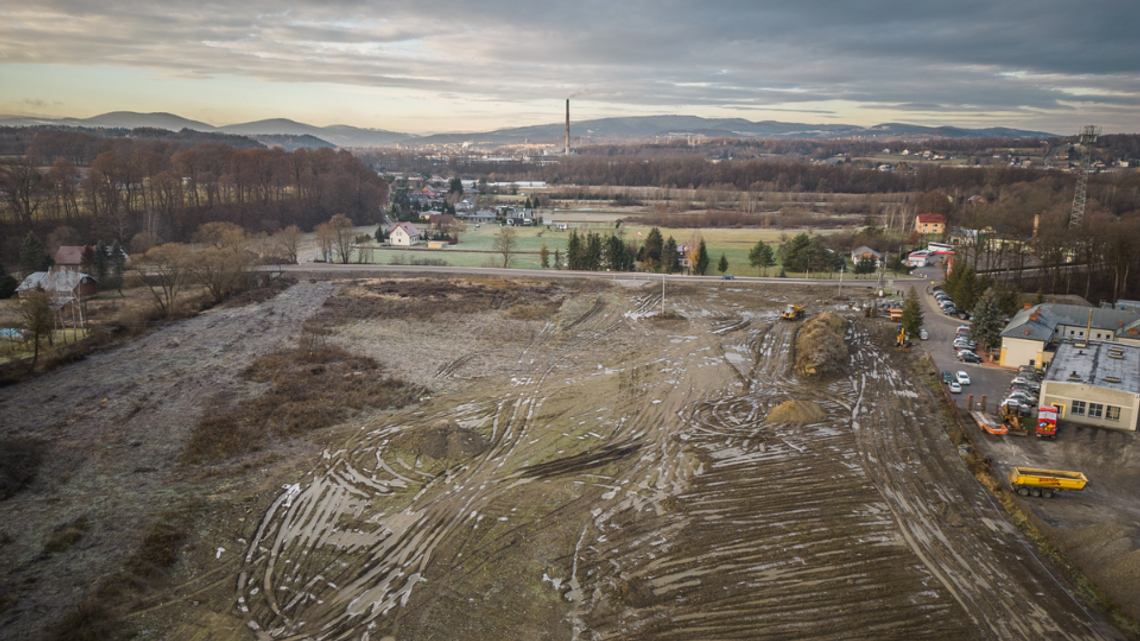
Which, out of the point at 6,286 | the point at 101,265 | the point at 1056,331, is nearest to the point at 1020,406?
the point at 1056,331

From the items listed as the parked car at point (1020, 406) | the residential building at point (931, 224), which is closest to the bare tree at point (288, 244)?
the parked car at point (1020, 406)

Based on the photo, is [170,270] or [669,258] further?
[669,258]

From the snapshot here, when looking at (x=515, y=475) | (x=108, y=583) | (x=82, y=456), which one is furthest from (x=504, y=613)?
(x=82, y=456)

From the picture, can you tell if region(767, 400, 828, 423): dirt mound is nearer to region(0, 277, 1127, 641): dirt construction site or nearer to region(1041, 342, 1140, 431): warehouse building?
region(0, 277, 1127, 641): dirt construction site

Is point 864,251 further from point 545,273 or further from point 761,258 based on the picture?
point 545,273

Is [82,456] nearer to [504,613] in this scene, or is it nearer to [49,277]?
[504,613]

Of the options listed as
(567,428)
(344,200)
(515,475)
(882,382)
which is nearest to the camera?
(515,475)

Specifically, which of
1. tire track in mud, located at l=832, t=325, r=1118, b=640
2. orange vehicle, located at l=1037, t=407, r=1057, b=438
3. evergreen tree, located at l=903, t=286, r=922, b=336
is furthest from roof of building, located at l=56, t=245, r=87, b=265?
Result: orange vehicle, located at l=1037, t=407, r=1057, b=438
